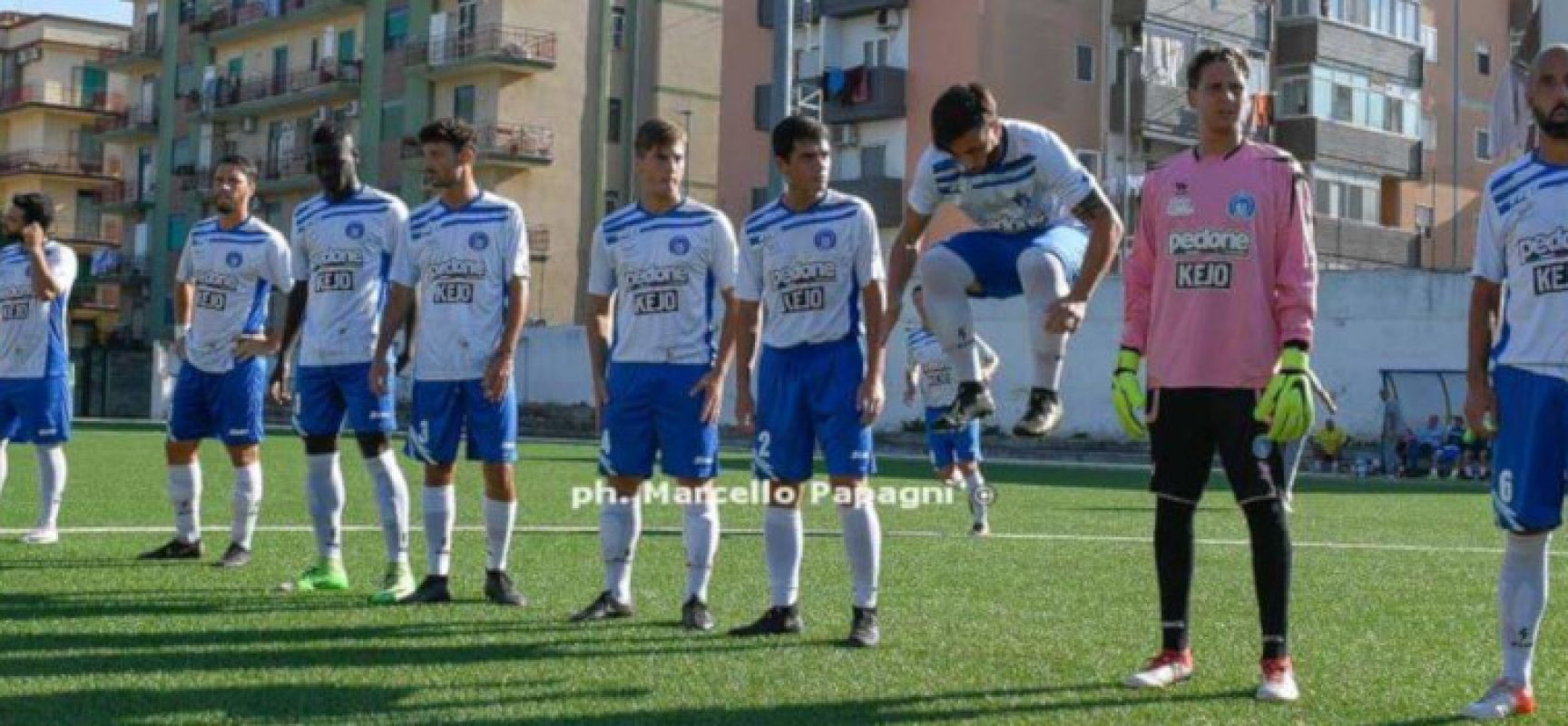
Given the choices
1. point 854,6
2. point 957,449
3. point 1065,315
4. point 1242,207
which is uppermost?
point 854,6

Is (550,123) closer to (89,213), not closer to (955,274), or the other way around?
(89,213)

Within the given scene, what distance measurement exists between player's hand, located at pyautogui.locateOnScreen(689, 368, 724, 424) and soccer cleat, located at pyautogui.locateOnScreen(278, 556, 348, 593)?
110 inches

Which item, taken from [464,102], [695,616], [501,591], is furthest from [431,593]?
[464,102]

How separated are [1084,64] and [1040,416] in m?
46.6

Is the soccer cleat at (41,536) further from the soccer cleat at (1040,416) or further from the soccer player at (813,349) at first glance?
the soccer cleat at (1040,416)

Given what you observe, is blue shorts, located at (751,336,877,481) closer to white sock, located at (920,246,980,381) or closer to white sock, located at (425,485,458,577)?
white sock, located at (920,246,980,381)

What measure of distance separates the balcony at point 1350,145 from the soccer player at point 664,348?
155 ft

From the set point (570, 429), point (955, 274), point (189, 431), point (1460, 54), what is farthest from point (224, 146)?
point (955, 274)

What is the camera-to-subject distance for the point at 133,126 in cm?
8144

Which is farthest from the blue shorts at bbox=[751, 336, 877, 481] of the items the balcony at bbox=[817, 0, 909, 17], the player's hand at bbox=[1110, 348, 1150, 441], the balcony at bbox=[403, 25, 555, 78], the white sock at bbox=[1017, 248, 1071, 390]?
the balcony at bbox=[403, 25, 555, 78]

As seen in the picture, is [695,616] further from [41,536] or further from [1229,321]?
[41,536]

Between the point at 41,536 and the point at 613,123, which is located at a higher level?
the point at 613,123

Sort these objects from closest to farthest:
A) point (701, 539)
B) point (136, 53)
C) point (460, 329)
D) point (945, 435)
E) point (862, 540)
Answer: point (862, 540), point (701, 539), point (460, 329), point (945, 435), point (136, 53)

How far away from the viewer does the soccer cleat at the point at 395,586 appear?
11008 millimetres
